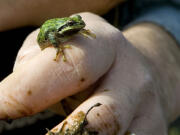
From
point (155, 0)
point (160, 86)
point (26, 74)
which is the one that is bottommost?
point (160, 86)

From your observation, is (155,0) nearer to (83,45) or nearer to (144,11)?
(144,11)

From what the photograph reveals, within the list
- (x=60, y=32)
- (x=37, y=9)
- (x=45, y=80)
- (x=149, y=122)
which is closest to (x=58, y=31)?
(x=60, y=32)

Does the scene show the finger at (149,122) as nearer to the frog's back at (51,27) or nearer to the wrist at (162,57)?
the wrist at (162,57)

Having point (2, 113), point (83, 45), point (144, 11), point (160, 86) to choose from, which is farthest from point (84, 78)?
point (144, 11)

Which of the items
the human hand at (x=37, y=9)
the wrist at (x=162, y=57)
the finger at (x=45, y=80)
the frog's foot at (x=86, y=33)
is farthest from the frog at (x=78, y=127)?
the human hand at (x=37, y=9)

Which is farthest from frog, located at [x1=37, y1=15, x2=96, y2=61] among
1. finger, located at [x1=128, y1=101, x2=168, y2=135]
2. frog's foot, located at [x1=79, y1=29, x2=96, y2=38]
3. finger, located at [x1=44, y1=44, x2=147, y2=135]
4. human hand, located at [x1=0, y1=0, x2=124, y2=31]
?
human hand, located at [x1=0, y1=0, x2=124, y2=31]

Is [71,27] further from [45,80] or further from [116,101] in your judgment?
[116,101]
